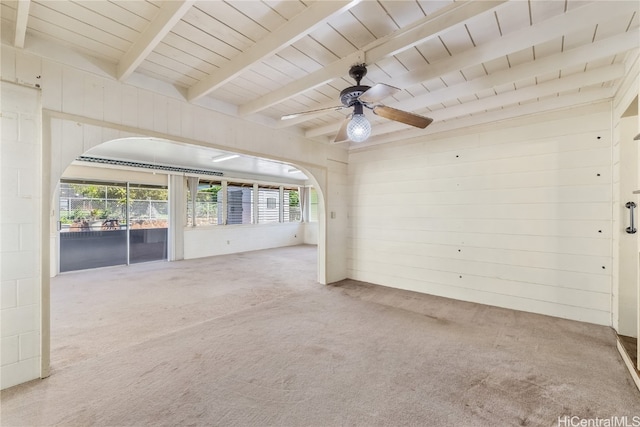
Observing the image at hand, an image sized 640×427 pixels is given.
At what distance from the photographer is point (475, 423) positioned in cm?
158

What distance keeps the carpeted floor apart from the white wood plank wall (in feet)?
1.20

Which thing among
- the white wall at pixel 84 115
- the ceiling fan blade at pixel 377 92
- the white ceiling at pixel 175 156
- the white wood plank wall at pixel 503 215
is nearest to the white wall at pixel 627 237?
the white wood plank wall at pixel 503 215

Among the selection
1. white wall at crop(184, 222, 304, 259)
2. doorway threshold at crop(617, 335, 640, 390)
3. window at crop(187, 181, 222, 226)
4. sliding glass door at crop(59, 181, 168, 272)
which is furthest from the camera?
window at crop(187, 181, 222, 226)

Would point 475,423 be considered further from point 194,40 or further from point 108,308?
point 108,308

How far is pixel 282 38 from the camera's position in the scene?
1843mm

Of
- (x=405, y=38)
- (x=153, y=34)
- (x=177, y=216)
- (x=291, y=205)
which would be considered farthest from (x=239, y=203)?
(x=405, y=38)

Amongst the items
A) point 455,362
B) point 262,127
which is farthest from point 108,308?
point 455,362

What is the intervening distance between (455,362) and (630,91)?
9.36ft

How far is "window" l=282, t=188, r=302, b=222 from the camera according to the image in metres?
9.86

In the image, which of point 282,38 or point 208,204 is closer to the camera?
point 282,38

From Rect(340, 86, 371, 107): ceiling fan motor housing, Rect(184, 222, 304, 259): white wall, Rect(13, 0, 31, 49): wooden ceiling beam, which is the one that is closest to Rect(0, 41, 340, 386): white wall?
Rect(13, 0, 31, 49): wooden ceiling beam

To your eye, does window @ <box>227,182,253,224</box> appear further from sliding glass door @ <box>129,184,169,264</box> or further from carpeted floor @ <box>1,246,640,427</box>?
carpeted floor @ <box>1,246,640,427</box>

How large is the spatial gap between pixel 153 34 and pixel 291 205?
330 inches

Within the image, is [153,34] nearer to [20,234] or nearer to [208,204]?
[20,234]
